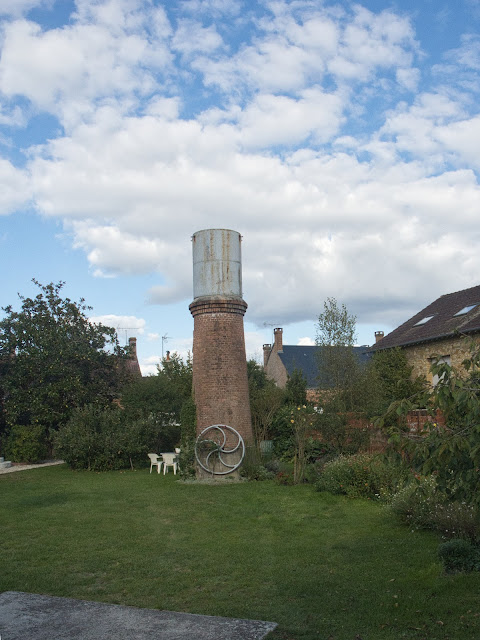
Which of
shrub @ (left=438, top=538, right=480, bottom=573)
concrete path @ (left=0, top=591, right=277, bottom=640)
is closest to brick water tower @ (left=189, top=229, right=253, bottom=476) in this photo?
shrub @ (left=438, top=538, right=480, bottom=573)

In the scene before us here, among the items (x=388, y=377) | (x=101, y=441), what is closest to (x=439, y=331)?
(x=388, y=377)

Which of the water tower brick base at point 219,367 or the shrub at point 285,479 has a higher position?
the water tower brick base at point 219,367

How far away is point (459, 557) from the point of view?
6.64 meters

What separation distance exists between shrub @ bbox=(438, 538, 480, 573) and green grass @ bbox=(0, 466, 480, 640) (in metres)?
0.19

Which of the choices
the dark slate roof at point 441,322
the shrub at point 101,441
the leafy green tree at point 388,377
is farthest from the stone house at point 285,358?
the shrub at point 101,441

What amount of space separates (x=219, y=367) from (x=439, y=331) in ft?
39.0

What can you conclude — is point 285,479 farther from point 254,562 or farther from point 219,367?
point 254,562

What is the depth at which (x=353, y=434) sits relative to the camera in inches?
623

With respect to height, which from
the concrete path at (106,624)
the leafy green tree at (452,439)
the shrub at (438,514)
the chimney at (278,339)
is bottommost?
the concrete path at (106,624)

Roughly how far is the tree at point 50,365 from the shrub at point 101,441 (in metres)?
1.56

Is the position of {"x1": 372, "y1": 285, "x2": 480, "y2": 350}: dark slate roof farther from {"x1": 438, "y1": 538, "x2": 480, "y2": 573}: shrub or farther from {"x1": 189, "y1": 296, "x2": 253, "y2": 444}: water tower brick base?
{"x1": 438, "y1": 538, "x2": 480, "y2": 573}: shrub

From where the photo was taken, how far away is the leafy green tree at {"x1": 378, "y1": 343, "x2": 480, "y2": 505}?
3.90m

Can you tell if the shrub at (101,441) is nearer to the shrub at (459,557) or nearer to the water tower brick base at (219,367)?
the water tower brick base at (219,367)

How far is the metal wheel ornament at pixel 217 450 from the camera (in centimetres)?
1521
